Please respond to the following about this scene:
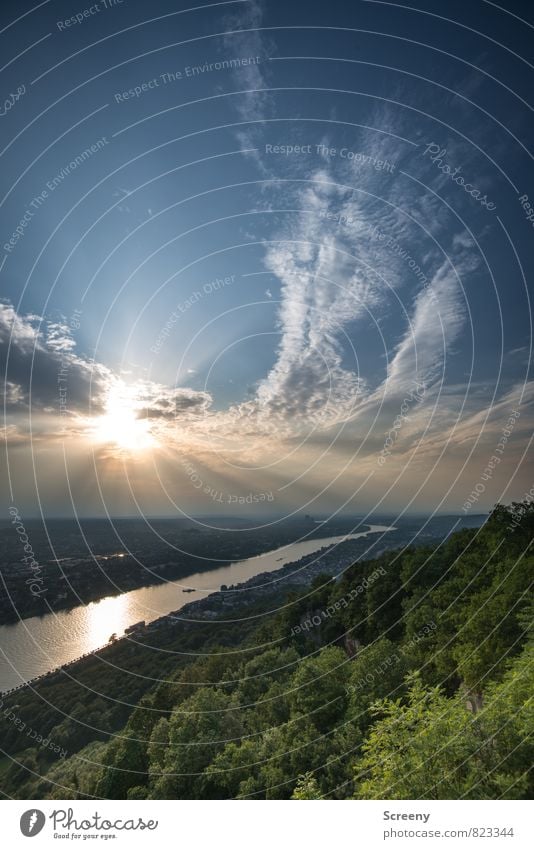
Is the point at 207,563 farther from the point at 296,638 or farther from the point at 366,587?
the point at 366,587

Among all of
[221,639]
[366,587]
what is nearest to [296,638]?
[366,587]

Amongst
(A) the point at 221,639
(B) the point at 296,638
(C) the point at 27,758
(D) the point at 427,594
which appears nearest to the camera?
(D) the point at 427,594
